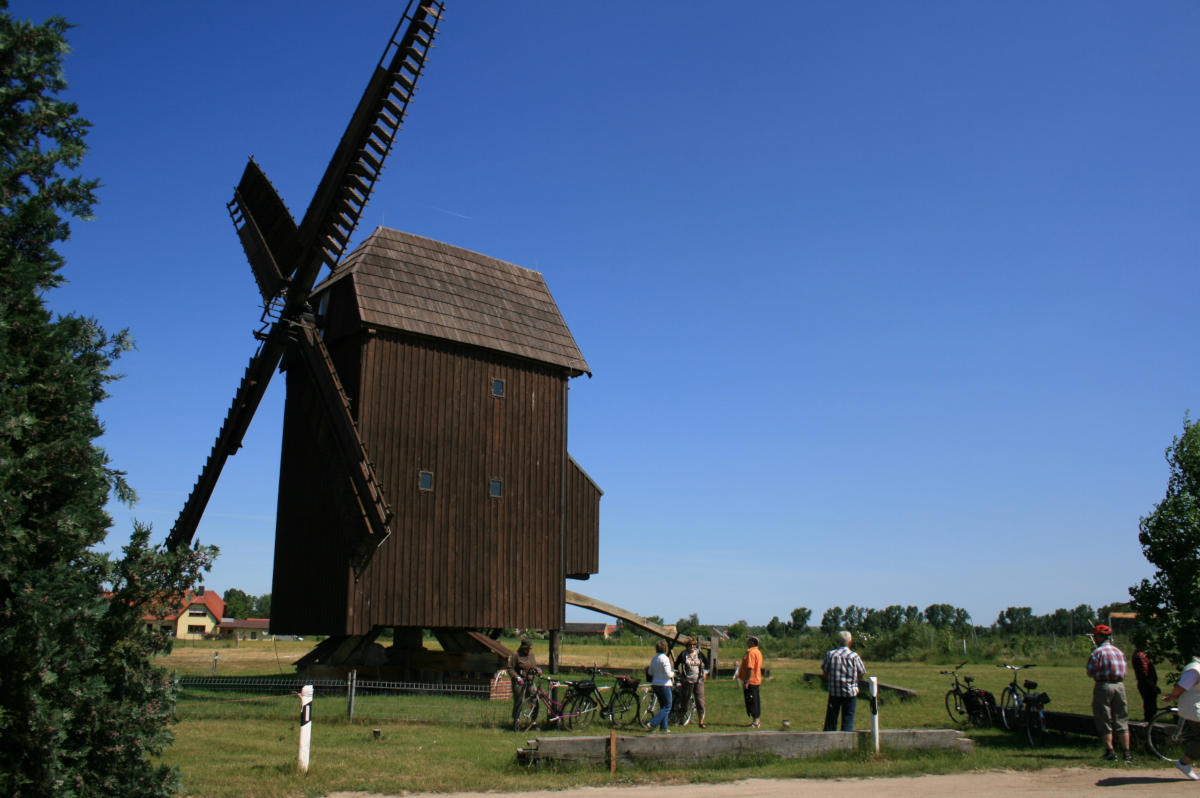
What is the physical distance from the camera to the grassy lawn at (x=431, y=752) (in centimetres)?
1043

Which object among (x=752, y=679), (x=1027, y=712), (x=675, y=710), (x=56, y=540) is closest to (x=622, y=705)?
(x=675, y=710)

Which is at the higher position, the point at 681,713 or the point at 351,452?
the point at 351,452

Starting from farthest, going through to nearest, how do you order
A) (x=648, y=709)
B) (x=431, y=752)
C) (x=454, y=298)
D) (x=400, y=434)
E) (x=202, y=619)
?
(x=202, y=619)
(x=454, y=298)
(x=400, y=434)
(x=648, y=709)
(x=431, y=752)

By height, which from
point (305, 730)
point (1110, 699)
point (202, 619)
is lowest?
point (202, 619)

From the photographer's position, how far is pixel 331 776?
10.6 m

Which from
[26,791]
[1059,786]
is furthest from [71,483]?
[1059,786]

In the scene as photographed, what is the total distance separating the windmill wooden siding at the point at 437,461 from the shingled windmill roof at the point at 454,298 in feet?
0.14

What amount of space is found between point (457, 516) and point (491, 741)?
9134 millimetres

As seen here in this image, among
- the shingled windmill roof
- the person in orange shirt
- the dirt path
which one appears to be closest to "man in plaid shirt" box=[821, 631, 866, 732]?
the dirt path

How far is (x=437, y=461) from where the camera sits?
2225cm

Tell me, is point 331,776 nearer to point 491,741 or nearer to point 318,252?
point 491,741

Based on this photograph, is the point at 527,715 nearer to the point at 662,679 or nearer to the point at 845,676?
the point at 662,679

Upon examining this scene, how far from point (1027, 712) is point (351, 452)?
13.8 m

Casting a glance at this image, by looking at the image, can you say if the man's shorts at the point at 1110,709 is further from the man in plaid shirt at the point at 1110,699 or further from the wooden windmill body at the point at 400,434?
the wooden windmill body at the point at 400,434
